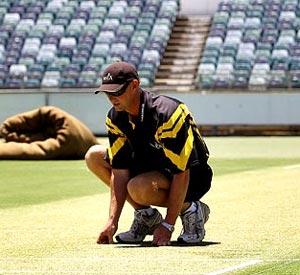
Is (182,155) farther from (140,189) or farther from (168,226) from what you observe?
(168,226)

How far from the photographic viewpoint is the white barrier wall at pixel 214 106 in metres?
30.2

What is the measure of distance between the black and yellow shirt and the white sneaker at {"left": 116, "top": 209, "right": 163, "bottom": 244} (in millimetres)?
336

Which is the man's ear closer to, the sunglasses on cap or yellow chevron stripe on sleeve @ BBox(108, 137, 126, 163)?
the sunglasses on cap

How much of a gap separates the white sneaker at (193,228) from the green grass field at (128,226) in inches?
5.1

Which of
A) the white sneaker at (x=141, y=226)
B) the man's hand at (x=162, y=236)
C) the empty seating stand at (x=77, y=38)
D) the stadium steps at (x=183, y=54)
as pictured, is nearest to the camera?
the man's hand at (x=162, y=236)

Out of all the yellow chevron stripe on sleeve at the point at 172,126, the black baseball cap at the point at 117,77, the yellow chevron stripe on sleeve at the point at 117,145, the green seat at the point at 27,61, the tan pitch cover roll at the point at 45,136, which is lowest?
the green seat at the point at 27,61

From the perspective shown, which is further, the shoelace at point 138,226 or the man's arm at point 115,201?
the shoelace at point 138,226

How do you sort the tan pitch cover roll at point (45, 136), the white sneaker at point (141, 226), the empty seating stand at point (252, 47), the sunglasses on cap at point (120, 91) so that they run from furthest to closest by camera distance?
the empty seating stand at point (252, 47), the tan pitch cover roll at point (45, 136), the white sneaker at point (141, 226), the sunglasses on cap at point (120, 91)

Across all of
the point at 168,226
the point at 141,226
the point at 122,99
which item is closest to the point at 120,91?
the point at 122,99

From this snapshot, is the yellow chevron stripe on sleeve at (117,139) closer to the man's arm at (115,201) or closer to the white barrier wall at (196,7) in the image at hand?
the man's arm at (115,201)

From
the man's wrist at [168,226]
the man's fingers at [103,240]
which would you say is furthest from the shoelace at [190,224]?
the man's fingers at [103,240]

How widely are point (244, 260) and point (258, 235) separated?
154 cm

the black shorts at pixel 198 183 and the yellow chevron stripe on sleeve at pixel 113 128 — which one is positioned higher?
the yellow chevron stripe on sleeve at pixel 113 128

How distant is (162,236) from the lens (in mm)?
7410
